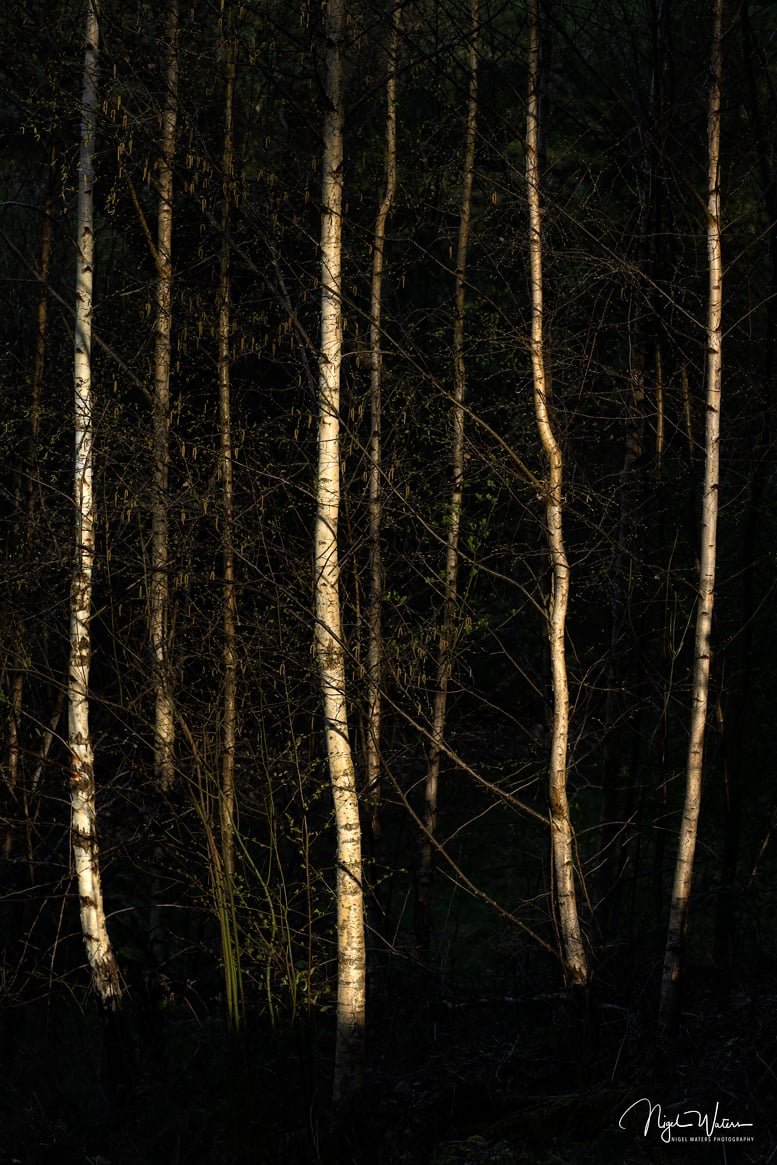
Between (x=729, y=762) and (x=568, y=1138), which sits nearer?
(x=568, y=1138)

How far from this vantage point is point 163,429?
7.49m

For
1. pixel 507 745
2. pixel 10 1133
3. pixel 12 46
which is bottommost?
pixel 10 1133

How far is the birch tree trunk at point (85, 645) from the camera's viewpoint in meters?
7.11

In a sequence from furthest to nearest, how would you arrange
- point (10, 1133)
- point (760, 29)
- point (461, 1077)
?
1. point (760, 29)
2. point (10, 1133)
3. point (461, 1077)

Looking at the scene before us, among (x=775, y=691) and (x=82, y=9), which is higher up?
(x=82, y=9)

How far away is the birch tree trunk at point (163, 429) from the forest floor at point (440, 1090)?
6.77 ft

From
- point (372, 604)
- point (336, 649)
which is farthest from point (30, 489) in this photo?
point (336, 649)

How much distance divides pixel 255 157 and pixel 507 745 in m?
6.83

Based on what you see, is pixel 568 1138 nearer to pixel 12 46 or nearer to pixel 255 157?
pixel 12 46

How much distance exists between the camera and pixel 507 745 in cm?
1112

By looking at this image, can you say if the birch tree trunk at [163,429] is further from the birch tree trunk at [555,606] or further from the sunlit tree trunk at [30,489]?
the birch tree trunk at [555,606]

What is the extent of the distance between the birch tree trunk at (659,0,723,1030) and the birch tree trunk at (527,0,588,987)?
52 cm

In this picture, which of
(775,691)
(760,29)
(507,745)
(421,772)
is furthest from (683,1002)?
(760,29)

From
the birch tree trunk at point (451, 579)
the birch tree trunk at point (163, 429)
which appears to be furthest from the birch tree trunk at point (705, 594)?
the birch tree trunk at point (163, 429)
